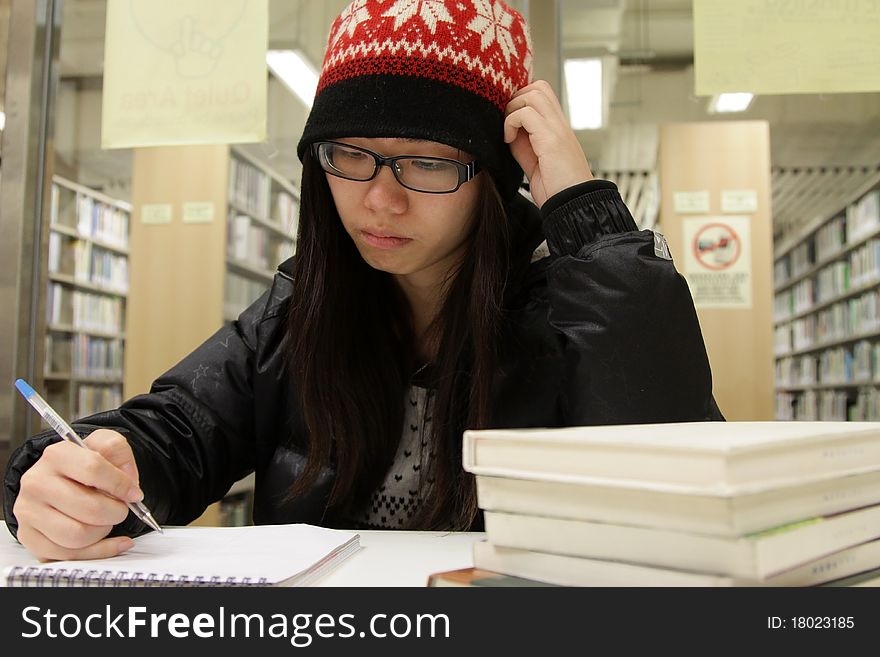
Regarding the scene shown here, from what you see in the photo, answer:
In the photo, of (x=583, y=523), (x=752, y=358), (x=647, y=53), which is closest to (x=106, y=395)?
(x=647, y=53)

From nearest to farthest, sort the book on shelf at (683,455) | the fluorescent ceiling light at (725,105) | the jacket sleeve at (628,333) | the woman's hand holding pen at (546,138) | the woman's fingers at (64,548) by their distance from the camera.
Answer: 1. the book on shelf at (683,455)
2. the woman's fingers at (64,548)
3. the jacket sleeve at (628,333)
4. the woman's hand holding pen at (546,138)
5. the fluorescent ceiling light at (725,105)

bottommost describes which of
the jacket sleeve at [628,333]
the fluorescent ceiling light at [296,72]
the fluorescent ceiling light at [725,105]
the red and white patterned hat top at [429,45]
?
the jacket sleeve at [628,333]

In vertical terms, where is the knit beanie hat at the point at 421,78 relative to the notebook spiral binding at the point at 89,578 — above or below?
above

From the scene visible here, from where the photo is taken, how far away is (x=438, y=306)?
113cm

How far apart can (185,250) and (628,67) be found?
1850 mm

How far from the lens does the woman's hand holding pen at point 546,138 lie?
971 millimetres

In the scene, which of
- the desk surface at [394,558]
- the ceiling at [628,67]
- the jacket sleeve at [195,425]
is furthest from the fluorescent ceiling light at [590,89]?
the desk surface at [394,558]

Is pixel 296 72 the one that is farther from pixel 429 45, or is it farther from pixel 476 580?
pixel 476 580

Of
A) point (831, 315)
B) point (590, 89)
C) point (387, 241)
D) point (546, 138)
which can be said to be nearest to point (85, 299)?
point (590, 89)

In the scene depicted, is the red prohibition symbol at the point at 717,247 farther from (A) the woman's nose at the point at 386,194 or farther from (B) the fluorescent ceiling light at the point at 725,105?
(A) the woman's nose at the point at 386,194

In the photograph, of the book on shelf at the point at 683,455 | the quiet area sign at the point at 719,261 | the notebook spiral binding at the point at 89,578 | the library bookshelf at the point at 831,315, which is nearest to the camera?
the book on shelf at the point at 683,455

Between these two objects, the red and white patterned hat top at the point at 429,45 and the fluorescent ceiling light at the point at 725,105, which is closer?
the red and white patterned hat top at the point at 429,45

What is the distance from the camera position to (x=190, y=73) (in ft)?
4.37

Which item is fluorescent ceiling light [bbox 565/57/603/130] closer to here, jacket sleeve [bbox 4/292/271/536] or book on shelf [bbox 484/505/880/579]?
jacket sleeve [bbox 4/292/271/536]
